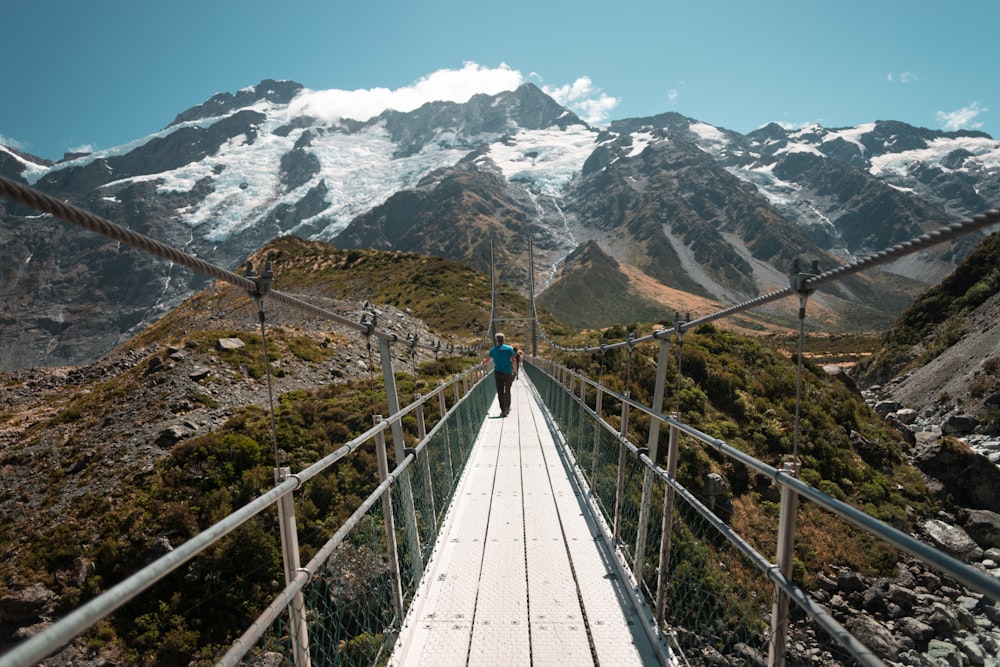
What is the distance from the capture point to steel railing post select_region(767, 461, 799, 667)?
183cm

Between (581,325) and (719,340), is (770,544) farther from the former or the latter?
(581,325)

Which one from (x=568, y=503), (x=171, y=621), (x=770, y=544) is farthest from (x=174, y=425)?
(x=770, y=544)

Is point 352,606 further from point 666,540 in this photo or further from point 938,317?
point 938,317

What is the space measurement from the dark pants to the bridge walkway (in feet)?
13.6

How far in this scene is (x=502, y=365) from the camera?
1009 centimetres

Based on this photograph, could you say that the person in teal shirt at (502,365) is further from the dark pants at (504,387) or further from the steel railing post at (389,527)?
the steel railing post at (389,527)

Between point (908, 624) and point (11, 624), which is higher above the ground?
point (908, 624)

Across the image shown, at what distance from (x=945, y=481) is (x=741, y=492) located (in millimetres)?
6431

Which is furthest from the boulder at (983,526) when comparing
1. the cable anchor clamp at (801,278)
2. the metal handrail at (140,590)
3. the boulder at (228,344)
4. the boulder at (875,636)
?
the boulder at (228,344)

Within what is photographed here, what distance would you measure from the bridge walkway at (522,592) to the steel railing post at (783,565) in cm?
123

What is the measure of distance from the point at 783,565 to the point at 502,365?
27.3 ft

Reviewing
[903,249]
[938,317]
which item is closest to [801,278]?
[903,249]

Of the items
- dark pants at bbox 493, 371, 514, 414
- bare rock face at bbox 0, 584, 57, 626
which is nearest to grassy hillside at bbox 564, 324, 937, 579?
dark pants at bbox 493, 371, 514, 414

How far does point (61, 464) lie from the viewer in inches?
469
